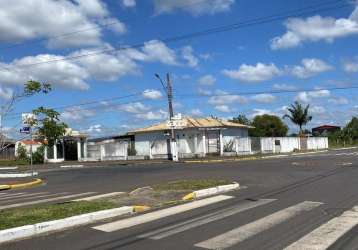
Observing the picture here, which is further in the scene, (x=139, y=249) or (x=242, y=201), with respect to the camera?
(x=242, y=201)

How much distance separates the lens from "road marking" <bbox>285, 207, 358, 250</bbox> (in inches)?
315

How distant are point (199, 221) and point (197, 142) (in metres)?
41.1

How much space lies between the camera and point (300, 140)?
6688 cm

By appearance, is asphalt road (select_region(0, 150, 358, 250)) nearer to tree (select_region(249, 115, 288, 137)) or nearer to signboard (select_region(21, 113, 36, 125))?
signboard (select_region(21, 113, 36, 125))

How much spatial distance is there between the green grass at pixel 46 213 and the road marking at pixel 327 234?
4850 mm

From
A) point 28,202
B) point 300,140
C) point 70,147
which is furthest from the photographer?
point 300,140

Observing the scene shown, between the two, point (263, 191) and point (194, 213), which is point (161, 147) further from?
point (194, 213)

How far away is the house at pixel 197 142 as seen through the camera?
50.8 meters

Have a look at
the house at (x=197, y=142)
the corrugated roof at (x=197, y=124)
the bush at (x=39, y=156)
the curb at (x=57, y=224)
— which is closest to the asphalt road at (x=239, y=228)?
the curb at (x=57, y=224)

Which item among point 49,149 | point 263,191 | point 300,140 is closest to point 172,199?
point 263,191

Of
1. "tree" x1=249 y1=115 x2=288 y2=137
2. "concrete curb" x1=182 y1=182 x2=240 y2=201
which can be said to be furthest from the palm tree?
"concrete curb" x1=182 y1=182 x2=240 y2=201

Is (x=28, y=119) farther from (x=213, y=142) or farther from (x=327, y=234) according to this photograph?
(x=213, y=142)

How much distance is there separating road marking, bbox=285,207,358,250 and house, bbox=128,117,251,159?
38336 millimetres

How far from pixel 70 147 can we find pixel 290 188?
42.3 metres
